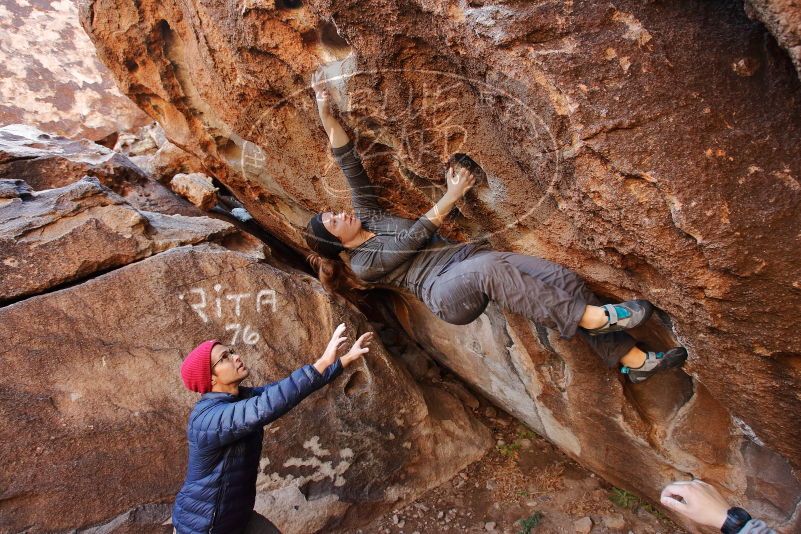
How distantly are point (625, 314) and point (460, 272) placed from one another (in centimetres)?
76

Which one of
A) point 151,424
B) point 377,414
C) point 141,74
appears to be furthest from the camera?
point 141,74

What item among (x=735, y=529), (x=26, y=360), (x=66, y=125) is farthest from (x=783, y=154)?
(x=66, y=125)

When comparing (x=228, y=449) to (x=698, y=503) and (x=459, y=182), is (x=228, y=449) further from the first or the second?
(x=698, y=503)

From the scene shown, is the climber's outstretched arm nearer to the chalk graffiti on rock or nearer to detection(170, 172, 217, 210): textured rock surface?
the chalk graffiti on rock

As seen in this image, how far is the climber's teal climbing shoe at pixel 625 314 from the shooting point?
225 cm

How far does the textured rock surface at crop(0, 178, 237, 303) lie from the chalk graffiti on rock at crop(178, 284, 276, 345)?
16.9 inches

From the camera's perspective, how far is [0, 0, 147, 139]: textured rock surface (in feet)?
28.3

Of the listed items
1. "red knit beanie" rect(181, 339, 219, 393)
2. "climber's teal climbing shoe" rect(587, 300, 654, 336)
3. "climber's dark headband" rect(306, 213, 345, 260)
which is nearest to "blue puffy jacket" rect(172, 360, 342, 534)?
"red knit beanie" rect(181, 339, 219, 393)

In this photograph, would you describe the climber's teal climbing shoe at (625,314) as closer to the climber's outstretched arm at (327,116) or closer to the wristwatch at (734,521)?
the wristwatch at (734,521)

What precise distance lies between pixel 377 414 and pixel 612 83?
2540 mm

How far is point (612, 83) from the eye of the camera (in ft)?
5.82

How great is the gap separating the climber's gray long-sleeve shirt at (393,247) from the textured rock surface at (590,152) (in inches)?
7.9

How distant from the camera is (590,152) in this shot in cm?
191

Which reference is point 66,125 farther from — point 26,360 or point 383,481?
point 383,481
